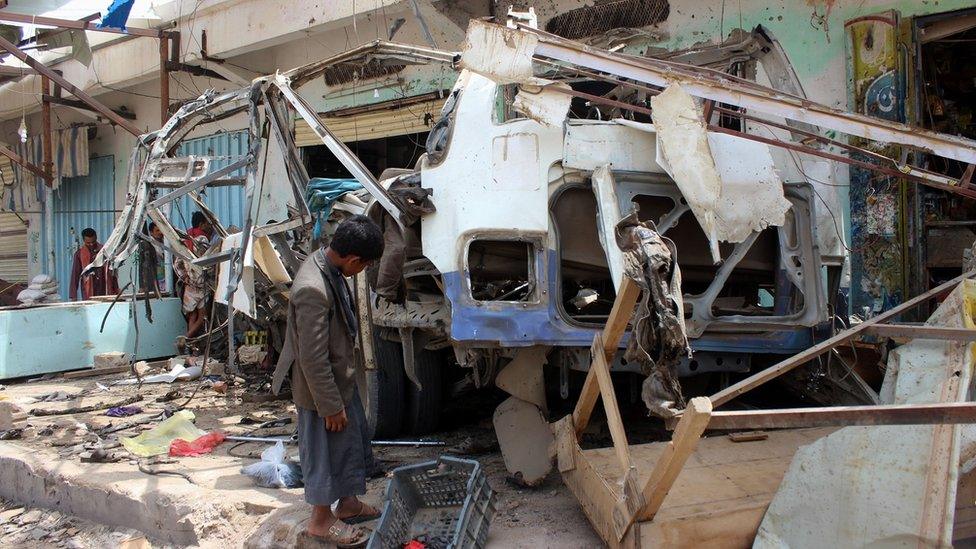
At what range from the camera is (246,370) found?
7.81 m

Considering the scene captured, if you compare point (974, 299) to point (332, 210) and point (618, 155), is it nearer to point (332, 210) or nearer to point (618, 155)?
point (618, 155)

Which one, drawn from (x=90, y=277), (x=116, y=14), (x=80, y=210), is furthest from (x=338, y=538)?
(x=80, y=210)

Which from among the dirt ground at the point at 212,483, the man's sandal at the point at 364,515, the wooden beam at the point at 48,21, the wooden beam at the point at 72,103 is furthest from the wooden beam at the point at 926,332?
the wooden beam at the point at 72,103

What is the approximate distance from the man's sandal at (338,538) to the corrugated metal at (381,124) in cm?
656

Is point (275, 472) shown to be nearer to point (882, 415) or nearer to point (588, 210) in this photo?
point (588, 210)

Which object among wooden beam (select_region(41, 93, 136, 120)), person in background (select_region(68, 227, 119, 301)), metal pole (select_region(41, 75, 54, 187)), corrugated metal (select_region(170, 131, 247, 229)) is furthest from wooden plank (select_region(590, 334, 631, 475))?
wooden beam (select_region(41, 93, 136, 120))

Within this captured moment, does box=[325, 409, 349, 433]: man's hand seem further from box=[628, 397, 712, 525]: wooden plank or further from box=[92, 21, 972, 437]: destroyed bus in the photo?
box=[628, 397, 712, 525]: wooden plank

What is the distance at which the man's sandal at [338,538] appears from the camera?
340cm

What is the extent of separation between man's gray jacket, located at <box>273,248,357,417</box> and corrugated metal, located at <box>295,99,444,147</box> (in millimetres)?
6188

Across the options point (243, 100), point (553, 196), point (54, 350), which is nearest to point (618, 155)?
point (553, 196)

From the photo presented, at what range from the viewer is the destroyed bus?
3.70 m

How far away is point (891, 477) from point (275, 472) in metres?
2.99

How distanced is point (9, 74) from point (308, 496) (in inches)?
490

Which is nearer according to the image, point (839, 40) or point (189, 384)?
point (839, 40)
